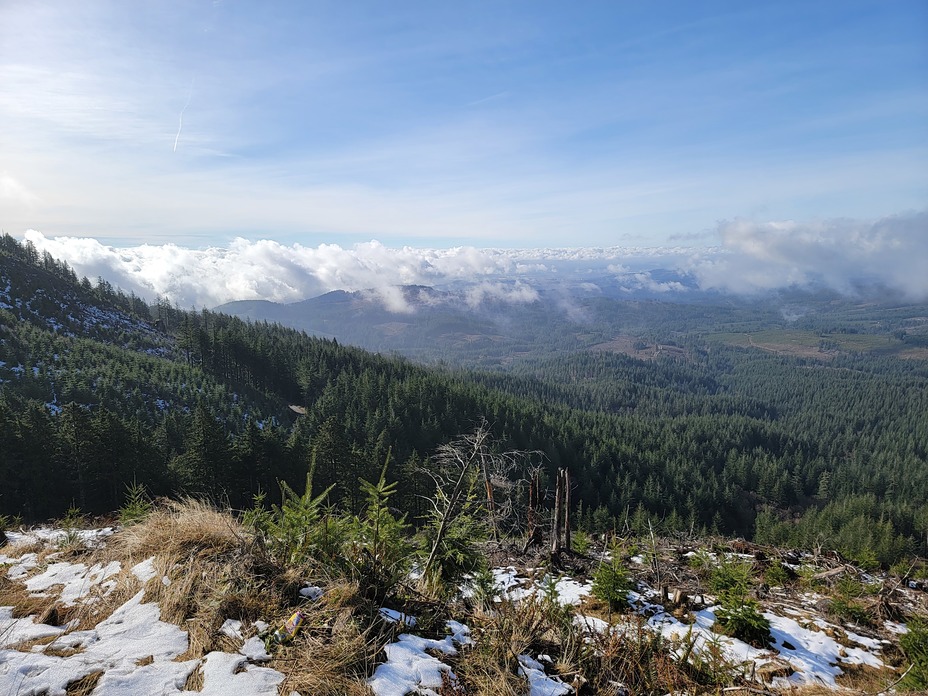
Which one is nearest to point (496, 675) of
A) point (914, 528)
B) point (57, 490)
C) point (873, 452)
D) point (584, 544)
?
point (584, 544)

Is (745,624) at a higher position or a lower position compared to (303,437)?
higher

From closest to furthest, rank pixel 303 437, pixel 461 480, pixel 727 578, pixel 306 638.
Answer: pixel 306 638, pixel 461 480, pixel 727 578, pixel 303 437

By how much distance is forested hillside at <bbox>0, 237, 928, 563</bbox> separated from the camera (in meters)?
32.0

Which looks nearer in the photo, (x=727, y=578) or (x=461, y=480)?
(x=461, y=480)

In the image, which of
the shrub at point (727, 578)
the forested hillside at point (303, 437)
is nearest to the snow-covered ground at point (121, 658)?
the shrub at point (727, 578)

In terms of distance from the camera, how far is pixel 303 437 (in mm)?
Answer: 51250

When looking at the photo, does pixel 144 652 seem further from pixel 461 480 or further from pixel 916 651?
pixel 916 651

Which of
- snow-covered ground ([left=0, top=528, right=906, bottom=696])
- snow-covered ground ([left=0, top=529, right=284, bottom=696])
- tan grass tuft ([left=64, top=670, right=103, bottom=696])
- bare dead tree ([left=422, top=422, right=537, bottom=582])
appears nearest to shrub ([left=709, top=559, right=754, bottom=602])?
snow-covered ground ([left=0, top=528, right=906, bottom=696])

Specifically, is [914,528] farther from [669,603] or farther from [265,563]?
[265,563]

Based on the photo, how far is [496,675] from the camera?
164 inches

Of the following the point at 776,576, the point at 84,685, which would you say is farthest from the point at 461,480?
the point at 776,576

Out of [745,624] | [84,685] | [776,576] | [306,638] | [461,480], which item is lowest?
[776,576]

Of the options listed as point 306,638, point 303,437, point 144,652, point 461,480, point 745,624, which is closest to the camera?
point 144,652

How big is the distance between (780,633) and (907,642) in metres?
1.93
